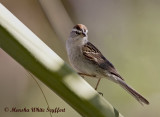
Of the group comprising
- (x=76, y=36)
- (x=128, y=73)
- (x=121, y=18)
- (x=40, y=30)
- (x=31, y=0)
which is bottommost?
(x=128, y=73)

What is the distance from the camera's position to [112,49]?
1.48 meters

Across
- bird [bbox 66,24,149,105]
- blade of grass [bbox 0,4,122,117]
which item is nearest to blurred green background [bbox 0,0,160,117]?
bird [bbox 66,24,149,105]

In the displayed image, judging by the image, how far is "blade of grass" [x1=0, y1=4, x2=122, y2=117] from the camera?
0.63 meters

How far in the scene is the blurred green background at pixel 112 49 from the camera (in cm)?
145

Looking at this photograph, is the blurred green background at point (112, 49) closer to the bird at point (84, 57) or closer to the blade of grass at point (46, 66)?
the bird at point (84, 57)

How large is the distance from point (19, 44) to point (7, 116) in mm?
794

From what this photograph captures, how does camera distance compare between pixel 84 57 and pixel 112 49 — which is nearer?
pixel 112 49

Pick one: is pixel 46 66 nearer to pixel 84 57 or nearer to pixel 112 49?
pixel 112 49

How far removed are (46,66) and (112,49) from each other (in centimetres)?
87

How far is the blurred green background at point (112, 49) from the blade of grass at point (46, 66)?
674 mm

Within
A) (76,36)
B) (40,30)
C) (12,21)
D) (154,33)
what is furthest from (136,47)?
(12,21)

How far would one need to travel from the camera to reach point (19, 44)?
63cm

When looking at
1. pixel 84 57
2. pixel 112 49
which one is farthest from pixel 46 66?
pixel 84 57

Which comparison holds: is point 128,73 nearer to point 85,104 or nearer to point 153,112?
point 153,112
